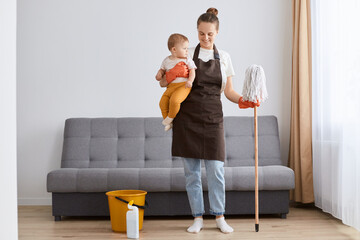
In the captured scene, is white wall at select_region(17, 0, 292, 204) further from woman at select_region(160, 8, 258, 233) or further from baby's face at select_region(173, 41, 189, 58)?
baby's face at select_region(173, 41, 189, 58)

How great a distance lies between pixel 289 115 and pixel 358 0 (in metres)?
1.57

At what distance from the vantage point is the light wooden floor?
2.79 m

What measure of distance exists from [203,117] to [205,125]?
0.06 metres

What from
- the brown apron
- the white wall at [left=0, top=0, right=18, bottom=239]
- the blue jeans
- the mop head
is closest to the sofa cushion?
the blue jeans

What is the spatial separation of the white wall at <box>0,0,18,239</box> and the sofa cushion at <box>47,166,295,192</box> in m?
1.41

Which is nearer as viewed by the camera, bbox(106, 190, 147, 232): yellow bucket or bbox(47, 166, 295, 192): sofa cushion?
bbox(106, 190, 147, 232): yellow bucket

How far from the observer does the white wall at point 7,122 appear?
5.98 feet

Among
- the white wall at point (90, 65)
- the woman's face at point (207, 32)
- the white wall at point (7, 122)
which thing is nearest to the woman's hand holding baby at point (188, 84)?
the woman's face at point (207, 32)

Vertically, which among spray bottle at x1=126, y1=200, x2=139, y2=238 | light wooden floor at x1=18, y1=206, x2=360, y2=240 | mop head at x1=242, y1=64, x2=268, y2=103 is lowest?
light wooden floor at x1=18, y1=206, x2=360, y2=240

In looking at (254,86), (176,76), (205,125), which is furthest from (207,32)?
(205,125)

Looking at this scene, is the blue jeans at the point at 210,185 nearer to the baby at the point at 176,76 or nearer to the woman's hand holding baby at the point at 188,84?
the baby at the point at 176,76

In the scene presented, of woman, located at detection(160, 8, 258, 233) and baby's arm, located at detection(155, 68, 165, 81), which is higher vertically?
baby's arm, located at detection(155, 68, 165, 81)

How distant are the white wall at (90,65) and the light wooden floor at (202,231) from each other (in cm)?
81

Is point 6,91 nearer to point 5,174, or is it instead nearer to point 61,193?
point 5,174
